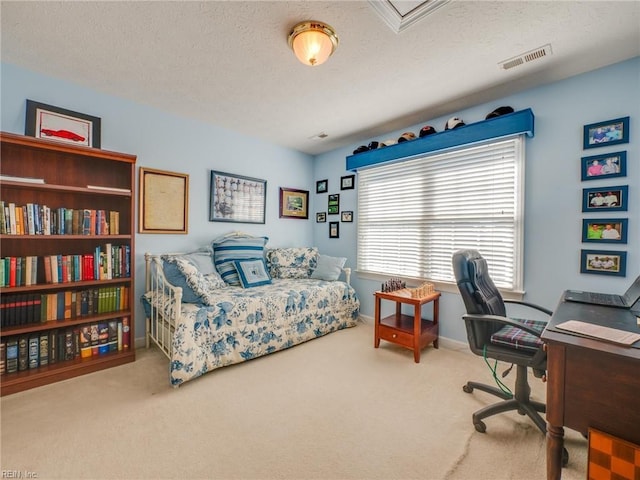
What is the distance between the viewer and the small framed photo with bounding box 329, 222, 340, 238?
400 centimetres

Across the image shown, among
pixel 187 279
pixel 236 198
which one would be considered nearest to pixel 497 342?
pixel 187 279

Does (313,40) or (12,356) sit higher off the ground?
(313,40)

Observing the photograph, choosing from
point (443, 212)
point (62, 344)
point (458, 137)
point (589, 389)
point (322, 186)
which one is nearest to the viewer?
point (589, 389)

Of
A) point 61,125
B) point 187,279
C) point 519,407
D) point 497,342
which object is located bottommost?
point 519,407

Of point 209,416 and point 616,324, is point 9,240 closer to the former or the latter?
point 209,416

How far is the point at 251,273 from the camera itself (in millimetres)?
3082

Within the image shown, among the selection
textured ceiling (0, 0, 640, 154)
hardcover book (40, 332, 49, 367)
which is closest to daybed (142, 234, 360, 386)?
hardcover book (40, 332, 49, 367)

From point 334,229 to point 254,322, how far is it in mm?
1984

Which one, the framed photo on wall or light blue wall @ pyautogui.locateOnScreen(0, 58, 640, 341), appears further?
the framed photo on wall

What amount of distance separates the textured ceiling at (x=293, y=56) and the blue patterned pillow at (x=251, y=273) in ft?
5.39

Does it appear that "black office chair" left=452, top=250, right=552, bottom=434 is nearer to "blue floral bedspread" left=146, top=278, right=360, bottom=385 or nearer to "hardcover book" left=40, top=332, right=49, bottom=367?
"blue floral bedspread" left=146, top=278, right=360, bottom=385

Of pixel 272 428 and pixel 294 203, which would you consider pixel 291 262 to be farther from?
pixel 272 428

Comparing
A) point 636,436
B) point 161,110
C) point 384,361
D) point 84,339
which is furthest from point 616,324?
point 161,110

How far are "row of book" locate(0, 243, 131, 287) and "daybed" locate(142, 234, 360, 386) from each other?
30 cm
